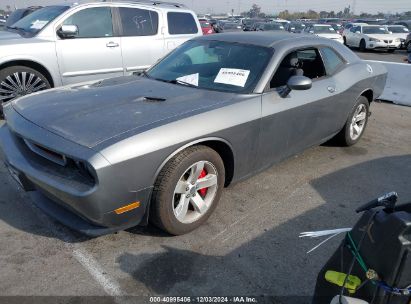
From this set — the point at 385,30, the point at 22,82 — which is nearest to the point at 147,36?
the point at 22,82

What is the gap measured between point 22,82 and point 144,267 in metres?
4.18

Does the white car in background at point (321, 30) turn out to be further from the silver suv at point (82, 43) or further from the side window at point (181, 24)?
the silver suv at point (82, 43)

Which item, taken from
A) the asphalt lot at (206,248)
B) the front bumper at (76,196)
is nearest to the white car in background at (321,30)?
the asphalt lot at (206,248)

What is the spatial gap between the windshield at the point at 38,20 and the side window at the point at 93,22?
25cm

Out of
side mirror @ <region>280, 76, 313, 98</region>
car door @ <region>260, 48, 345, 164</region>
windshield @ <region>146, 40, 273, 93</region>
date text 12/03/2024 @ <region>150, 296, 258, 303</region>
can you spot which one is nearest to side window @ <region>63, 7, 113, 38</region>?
windshield @ <region>146, 40, 273, 93</region>

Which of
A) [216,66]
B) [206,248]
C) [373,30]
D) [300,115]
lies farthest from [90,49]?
[373,30]

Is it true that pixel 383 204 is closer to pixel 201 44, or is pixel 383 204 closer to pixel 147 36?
pixel 201 44

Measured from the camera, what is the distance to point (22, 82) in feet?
18.4

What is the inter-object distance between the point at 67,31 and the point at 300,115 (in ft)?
13.2

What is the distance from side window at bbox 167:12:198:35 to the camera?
24.1 feet

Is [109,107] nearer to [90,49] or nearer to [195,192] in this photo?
Answer: [195,192]

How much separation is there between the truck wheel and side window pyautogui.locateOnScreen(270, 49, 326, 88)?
3803mm

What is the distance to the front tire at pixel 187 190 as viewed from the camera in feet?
8.93

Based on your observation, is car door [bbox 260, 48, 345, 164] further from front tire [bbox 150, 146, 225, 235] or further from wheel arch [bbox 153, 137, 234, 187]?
front tire [bbox 150, 146, 225, 235]
